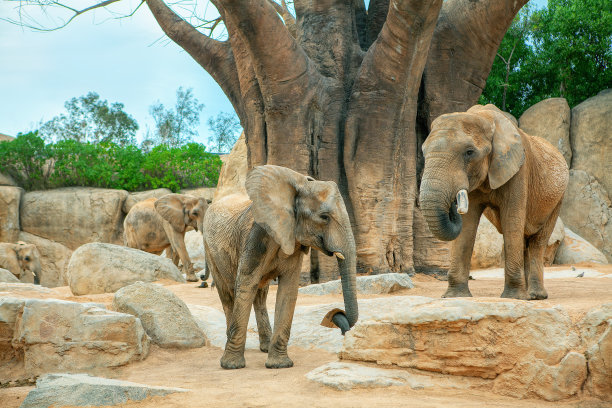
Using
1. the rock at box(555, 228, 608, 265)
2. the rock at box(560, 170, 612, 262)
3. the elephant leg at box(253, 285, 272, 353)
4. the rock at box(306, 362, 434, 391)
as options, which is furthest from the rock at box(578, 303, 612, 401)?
the rock at box(560, 170, 612, 262)

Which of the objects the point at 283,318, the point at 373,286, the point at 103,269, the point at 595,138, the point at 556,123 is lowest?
the point at 283,318

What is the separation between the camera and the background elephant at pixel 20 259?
15336 millimetres

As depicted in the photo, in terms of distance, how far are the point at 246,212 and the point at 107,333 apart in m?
1.62

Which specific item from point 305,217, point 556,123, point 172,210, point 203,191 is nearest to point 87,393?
point 305,217

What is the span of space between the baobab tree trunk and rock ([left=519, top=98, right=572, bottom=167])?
31.3 ft

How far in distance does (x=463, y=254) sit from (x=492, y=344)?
2.38 meters

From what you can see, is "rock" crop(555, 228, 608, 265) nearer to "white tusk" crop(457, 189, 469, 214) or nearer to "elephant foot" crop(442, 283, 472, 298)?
"elephant foot" crop(442, 283, 472, 298)

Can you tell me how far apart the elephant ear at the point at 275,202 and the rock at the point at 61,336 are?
174cm

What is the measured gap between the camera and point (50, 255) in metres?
19.9

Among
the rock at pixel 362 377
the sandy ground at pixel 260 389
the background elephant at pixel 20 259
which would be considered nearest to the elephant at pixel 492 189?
Result: the sandy ground at pixel 260 389

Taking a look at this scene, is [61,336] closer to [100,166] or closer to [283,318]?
[283,318]

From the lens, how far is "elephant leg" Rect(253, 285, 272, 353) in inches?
233

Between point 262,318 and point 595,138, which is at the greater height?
point 595,138

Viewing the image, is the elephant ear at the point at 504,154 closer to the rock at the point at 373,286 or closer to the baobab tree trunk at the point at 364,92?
the rock at the point at 373,286
